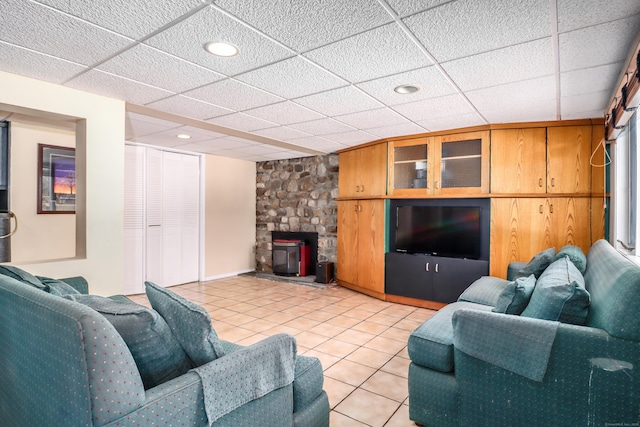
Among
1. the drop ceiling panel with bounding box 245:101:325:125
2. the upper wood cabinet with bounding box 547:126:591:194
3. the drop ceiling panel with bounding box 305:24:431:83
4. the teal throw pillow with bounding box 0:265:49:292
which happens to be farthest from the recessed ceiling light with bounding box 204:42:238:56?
the upper wood cabinet with bounding box 547:126:591:194

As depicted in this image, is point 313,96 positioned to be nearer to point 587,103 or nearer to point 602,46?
point 602,46

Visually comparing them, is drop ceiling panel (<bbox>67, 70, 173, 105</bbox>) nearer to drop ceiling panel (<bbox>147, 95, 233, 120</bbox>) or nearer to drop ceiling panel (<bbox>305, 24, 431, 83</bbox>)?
drop ceiling panel (<bbox>147, 95, 233, 120</bbox>)

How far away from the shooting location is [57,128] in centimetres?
404

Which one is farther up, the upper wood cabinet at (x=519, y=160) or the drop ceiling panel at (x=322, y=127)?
the drop ceiling panel at (x=322, y=127)

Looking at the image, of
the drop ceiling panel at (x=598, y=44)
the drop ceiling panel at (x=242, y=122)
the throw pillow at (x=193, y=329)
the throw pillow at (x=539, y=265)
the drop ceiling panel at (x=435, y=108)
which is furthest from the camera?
the drop ceiling panel at (x=242, y=122)

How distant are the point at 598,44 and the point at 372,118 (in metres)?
2.05

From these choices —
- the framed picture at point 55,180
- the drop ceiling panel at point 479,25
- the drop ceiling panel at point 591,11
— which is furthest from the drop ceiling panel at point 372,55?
the framed picture at point 55,180

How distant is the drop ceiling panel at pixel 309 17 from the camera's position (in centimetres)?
173

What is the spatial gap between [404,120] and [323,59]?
1.83 meters

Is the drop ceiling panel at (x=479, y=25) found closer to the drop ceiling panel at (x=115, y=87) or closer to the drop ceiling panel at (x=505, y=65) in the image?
the drop ceiling panel at (x=505, y=65)

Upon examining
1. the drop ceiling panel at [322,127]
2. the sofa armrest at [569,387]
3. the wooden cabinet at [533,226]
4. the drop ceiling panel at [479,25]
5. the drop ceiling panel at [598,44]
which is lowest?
the sofa armrest at [569,387]

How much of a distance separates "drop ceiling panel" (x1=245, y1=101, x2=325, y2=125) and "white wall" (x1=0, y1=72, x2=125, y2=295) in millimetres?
1280

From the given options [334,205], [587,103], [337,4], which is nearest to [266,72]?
[337,4]

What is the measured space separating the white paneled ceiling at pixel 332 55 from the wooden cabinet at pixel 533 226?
0.96m
